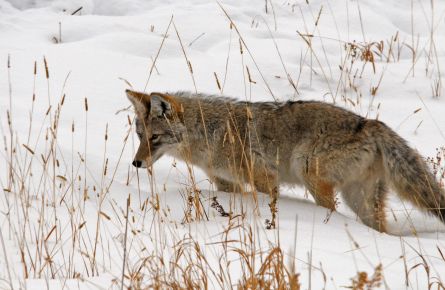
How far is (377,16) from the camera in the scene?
33.8ft

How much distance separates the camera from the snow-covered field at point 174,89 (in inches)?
156

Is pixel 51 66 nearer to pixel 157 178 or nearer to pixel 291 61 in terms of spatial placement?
pixel 157 178

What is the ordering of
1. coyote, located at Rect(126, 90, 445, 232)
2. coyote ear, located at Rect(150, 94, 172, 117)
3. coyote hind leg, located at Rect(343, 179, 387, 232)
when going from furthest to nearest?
coyote ear, located at Rect(150, 94, 172, 117)
coyote hind leg, located at Rect(343, 179, 387, 232)
coyote, located at Rect(126, 90, 445, 232)

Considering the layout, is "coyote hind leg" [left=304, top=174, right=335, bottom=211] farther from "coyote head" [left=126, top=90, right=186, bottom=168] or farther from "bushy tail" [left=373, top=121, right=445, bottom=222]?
"coyote head" [left=126, top=90, right=186, bottom=168]

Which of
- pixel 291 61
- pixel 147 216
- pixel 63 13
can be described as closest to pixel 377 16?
pixel 291 61

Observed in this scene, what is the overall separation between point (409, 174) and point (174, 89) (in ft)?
10.5

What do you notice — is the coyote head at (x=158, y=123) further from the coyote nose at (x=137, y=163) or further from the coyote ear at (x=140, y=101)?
the coyote nose at (x=137, y=163)

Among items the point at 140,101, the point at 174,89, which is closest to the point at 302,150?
the point at 140,101

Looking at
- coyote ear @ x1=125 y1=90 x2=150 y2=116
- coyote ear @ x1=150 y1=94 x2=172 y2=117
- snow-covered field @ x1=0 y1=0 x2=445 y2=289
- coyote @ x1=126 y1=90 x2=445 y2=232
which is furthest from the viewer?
coyote ear @ x1=125 y1=90 x2=150 y2=116

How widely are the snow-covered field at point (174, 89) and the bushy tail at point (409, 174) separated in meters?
0.21

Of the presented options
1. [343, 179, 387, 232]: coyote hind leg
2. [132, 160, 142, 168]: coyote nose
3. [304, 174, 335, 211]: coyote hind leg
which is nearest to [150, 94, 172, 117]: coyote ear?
[132, 160, 142, 168]: coyote nose

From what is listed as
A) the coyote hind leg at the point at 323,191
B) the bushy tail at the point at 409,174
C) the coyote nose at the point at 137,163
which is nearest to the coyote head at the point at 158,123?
the coyote nose at the point at 137,163

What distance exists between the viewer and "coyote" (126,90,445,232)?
18.4 feet

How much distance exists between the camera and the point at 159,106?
6.11 metres
